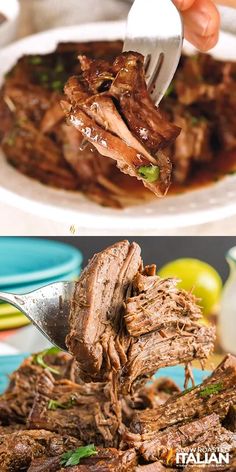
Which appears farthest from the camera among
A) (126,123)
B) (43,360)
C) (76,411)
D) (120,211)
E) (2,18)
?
(2,18)

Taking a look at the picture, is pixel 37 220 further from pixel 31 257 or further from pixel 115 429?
pixel 115 429

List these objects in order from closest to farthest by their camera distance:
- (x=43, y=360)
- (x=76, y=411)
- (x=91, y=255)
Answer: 1. (x=76, y=411)
2. (x=43, y=360)
3. (x=91, y=255)

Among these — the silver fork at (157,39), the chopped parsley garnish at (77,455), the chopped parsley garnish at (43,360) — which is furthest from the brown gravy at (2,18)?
the chopped parsley garnish at (77,455)

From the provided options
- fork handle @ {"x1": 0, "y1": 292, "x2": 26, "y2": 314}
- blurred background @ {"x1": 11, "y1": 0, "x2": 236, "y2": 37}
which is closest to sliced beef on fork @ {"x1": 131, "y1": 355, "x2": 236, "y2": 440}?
fork handle @ {"x1": 0, "y1": 292, "x2": 26, "y2": 314}

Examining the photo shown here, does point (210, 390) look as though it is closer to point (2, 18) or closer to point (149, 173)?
point (149, 173)

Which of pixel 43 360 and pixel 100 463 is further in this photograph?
pixel 43 360

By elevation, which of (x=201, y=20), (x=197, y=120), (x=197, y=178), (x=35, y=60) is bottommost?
(x=197, y=178)

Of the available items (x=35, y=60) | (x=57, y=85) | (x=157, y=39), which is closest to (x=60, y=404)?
(x=157, y=39)

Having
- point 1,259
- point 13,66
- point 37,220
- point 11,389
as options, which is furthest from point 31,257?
point 11,389

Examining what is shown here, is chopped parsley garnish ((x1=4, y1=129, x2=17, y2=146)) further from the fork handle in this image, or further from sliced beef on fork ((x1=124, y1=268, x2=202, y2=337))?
sliced beef on fork ((x1=124, y1=268, x2=202, y2=337))
